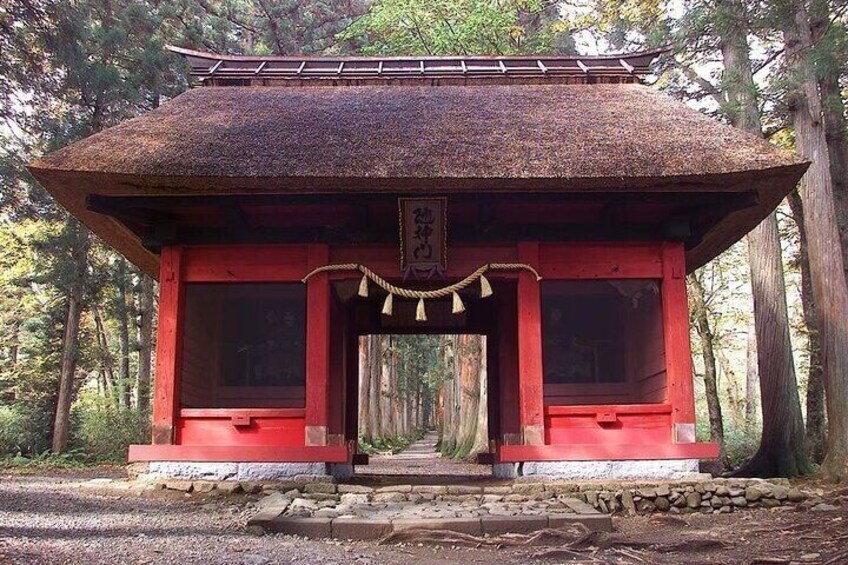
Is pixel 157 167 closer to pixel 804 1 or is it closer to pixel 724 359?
pixel 804 1

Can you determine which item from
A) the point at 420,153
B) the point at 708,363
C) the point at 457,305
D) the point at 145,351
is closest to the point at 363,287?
the point at 457,305

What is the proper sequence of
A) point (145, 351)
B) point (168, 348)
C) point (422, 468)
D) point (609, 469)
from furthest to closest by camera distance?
point (145, 351), point (422, 468), point (168, 348), point (609, 469)

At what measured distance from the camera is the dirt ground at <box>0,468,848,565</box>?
4.87 metres

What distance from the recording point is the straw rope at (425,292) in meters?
8.23

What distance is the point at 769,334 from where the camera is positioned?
10.5m

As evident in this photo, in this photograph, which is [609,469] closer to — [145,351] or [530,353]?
[530,353]

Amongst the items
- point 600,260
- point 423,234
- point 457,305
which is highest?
point 423,234

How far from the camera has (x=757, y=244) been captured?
11.1m

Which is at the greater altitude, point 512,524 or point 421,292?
point 421,292

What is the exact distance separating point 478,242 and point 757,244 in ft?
17.4

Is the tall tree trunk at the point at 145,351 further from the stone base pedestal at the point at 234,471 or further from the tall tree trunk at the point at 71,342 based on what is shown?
the stone base pedestal at the point at 234,471

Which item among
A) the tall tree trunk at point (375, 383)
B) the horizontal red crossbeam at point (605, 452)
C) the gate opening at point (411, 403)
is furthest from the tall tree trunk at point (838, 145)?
the tall tree trunk at point (375, 383)

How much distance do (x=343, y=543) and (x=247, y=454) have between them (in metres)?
2.59

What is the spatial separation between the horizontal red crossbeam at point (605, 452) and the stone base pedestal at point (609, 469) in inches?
2.4
